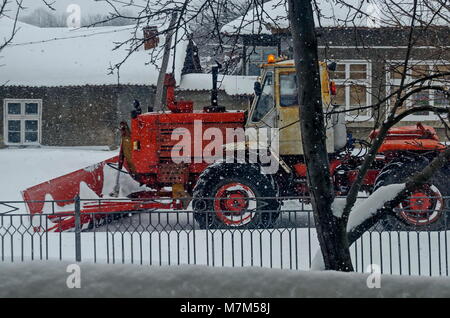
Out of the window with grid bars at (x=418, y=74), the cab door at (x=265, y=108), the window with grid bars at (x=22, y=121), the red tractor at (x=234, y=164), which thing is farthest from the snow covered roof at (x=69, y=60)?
the window with grid bars at (x=418, y=74)

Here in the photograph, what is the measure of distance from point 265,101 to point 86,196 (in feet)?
11.8

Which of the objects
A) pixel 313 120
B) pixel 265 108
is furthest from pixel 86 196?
pixel 313 120

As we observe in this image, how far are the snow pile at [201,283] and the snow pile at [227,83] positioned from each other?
17.1 m

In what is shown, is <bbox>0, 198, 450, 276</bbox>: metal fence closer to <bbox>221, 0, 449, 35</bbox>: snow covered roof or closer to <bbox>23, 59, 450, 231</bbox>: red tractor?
<bbox>23, 59, 450, 231</bbox>: red tractor

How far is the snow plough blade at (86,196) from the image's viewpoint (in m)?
9.69

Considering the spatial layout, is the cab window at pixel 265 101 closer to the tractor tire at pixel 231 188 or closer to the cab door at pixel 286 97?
the cab door at pixel 286 97

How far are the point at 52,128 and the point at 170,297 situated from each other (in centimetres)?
1936

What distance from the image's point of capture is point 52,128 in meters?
21.8

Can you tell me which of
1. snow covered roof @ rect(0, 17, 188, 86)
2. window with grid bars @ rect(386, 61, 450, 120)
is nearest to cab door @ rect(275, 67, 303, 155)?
window with grid bars @ rect(386, 61, 450, 120)

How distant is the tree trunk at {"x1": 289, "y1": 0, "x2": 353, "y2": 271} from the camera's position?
4848 millimetres

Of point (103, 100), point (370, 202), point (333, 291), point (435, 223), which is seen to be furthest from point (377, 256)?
point (103, 100)

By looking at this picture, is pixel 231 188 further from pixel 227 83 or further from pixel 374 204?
pixel 227 83

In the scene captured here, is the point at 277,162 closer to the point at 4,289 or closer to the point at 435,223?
the point at 435,223
